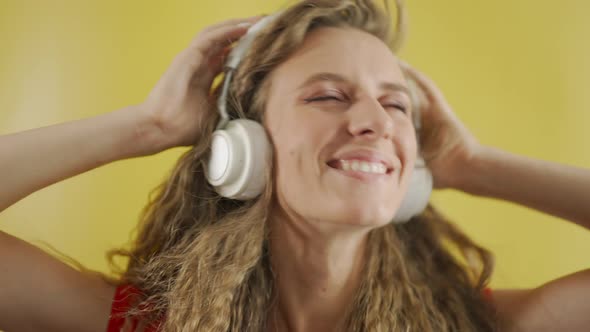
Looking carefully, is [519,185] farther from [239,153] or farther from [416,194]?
[239,153]

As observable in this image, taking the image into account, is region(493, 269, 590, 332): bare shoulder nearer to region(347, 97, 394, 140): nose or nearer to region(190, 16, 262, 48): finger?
region(347, 97, 394, 140): nose

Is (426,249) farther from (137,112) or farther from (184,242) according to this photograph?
(137,112)

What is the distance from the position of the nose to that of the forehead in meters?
0.08

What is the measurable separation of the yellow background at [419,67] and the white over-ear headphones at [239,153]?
46 centimetres

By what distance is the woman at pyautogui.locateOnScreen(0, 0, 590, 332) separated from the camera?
3.63 ft

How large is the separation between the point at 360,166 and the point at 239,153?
25 centimetres

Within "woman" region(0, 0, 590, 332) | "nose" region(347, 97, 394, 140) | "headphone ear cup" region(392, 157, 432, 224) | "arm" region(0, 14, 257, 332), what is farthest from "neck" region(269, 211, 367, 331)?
"arm" region(0, 14, 257, 332)

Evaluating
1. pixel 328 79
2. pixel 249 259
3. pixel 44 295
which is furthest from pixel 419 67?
pixel 44 295

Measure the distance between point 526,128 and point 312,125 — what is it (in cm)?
98

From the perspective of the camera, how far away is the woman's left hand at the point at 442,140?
1390 millimetres

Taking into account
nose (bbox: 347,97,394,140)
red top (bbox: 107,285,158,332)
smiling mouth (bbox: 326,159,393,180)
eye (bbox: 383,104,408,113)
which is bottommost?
red top (bbox: 107,285,158,332)

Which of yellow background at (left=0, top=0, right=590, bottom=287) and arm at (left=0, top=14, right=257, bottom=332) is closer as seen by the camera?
arm at (left=0, top=14, right=257, bottom=332)

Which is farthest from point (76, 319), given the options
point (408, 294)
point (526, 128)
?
point (526, 128)

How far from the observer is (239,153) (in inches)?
43.7
